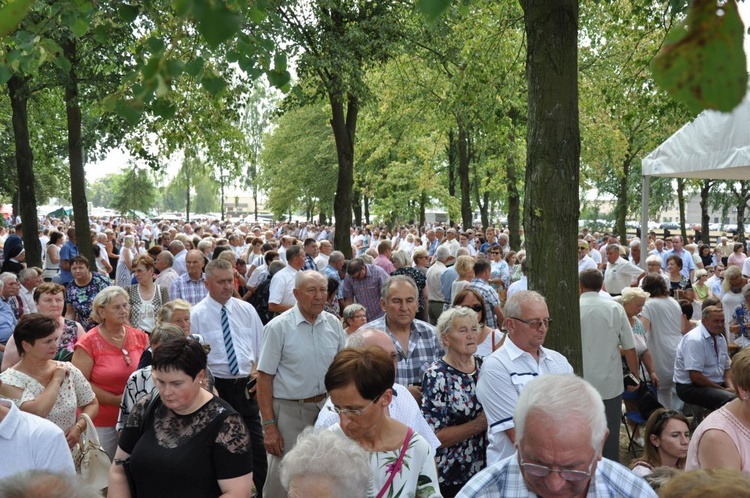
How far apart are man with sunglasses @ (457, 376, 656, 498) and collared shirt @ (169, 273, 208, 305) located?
7.49 m

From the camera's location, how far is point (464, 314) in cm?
545

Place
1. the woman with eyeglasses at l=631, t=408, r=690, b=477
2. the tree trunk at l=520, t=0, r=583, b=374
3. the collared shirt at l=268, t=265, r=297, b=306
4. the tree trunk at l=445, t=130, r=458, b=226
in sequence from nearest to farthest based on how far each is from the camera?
the woman with eyeglasses at l=631, t=408, r=690, b=477 → the tree trunk at l=520, t=0, r=583, b=374 → the collared shirt at l=268, t=265, r=297, b=306 → the tree trunk at l=445, t=130, r=458, b=226

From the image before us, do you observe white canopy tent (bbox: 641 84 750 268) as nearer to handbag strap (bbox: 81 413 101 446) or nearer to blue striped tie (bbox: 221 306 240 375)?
blue striped tie (bbox: 221 306 240 375)

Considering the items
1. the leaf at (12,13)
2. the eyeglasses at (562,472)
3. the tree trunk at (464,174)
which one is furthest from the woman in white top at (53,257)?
the tree trunk at (464,174)

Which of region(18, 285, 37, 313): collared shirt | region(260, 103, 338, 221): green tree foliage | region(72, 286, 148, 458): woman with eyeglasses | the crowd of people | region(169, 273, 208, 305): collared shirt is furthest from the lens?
region(260, 103, 338, 221): green tree foliage

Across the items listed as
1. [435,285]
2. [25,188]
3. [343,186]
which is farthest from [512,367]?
[25,188]

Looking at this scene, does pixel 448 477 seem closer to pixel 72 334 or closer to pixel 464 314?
pixel 464 314

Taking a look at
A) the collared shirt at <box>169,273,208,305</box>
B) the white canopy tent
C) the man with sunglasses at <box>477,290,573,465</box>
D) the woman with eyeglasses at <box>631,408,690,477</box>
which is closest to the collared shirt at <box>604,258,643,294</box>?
the white canopy tent

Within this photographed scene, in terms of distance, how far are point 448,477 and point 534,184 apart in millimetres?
2334

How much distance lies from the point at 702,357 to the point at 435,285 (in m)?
5.09

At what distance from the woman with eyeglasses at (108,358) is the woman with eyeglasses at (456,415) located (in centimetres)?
266

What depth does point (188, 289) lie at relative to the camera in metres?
9.95

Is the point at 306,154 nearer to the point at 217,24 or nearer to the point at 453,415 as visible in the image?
the point at 453,415

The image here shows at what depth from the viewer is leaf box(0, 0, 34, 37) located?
7.18 feet
